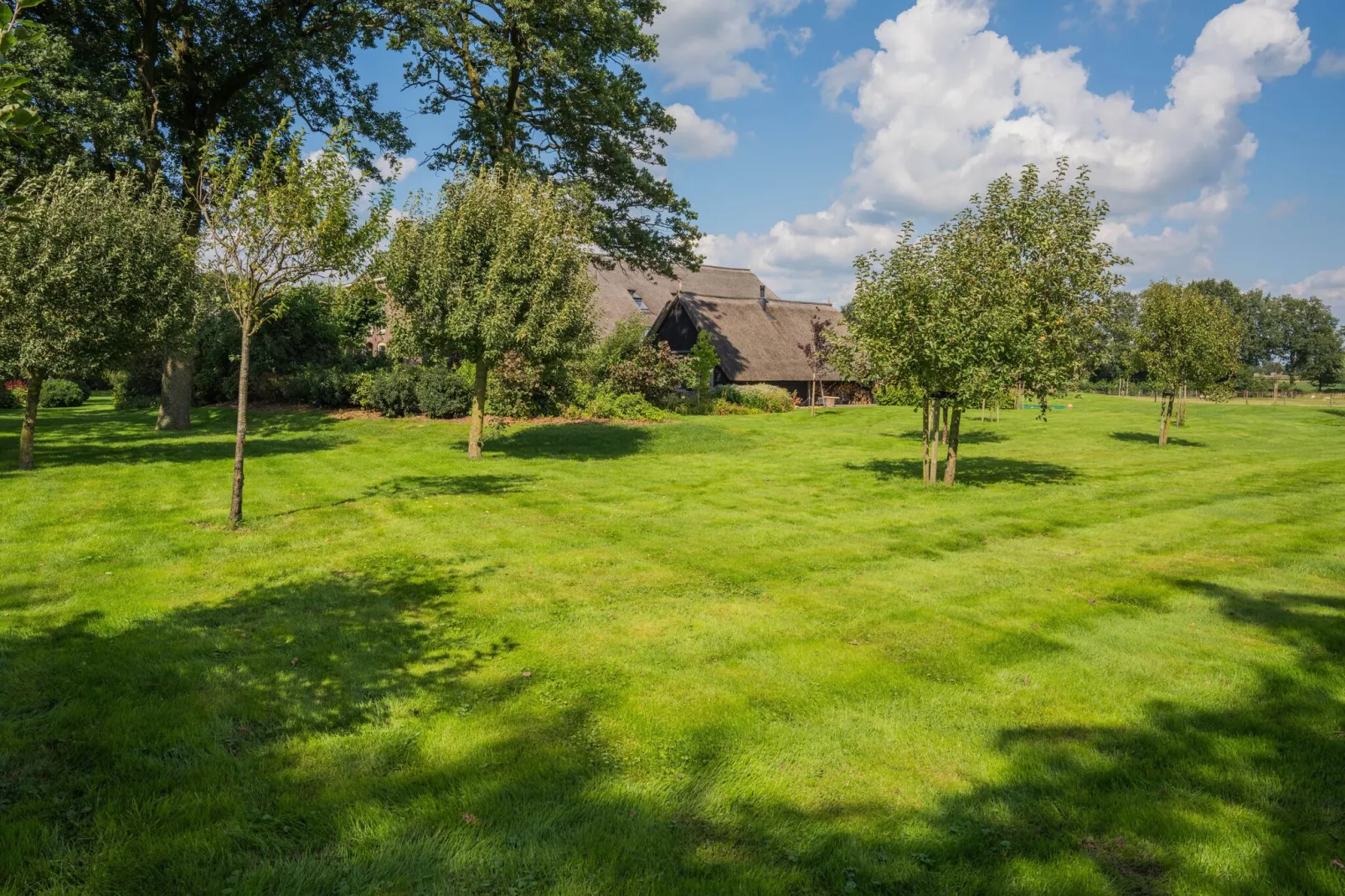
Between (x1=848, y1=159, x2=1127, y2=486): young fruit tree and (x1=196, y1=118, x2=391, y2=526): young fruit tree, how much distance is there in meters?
10.3

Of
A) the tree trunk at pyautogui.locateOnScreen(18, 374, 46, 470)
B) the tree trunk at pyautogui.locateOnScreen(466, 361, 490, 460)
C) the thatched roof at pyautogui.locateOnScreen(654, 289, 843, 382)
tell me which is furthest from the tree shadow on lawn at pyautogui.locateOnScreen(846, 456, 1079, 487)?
the thatched roof at pyautogui.locateOnScreen(654, 289, 843, 382)

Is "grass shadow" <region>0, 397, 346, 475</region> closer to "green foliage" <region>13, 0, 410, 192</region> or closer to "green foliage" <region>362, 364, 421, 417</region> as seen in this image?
"green foliage" <region>362, 364, 421, 417</region>

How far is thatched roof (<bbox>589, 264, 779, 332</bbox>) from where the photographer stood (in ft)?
169

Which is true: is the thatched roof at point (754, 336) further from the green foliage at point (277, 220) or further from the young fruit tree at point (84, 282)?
the green foliage at point (277, 220)

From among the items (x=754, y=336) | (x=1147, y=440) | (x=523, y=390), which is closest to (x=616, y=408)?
Result: (x=523, y=390)

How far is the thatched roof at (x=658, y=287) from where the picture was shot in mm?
51531

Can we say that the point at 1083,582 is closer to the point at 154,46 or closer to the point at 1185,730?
the point at 1185,730

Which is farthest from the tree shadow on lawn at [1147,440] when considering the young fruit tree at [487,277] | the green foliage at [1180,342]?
the young fruit tree at [487,277]

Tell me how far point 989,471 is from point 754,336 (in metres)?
27.0

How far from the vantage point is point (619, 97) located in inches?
920

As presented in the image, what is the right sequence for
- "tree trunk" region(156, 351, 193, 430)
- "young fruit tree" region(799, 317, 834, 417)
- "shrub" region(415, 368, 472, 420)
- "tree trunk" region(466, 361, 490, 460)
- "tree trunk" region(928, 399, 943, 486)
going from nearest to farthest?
"tree trunk" region(928, 399, 943, 486), "tree trunk" region(466, 361, 490, 460), "tree trunk" region(156, 351, 193, 430), "shrub" region(415, 368, 472, 420), "young fruit tree" region(799, 317, 834, 417)

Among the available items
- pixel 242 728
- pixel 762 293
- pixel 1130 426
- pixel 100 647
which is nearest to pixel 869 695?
pixel 242 728

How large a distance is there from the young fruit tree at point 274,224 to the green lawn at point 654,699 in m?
3.34

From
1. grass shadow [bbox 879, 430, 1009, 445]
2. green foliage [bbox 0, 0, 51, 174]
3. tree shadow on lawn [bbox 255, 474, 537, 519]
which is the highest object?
green foliage [bbox 0, 0, 51, 174]
